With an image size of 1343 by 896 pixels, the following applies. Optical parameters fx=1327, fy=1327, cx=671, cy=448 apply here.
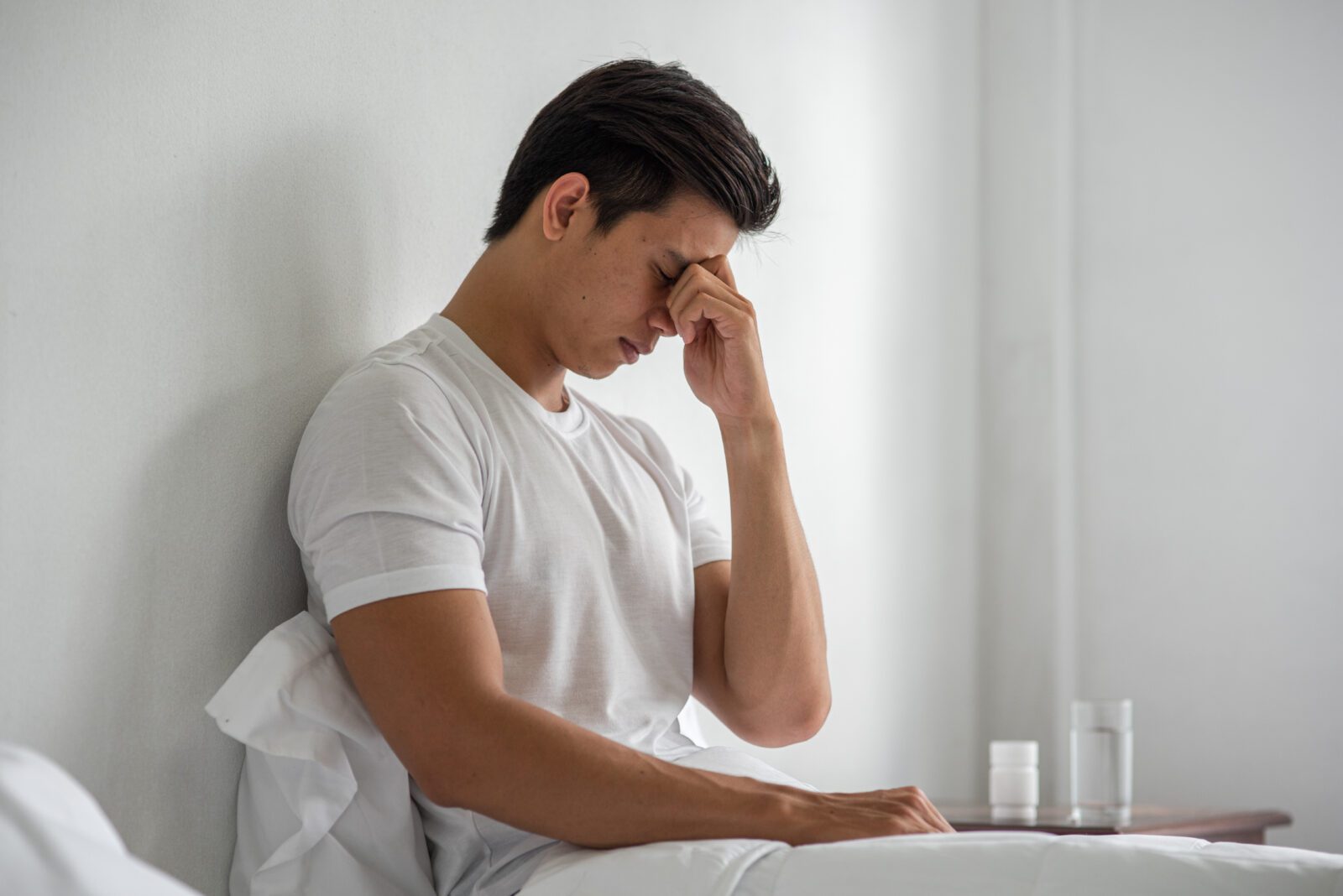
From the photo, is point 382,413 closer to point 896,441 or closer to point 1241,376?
point 896,441

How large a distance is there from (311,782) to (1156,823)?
4.27 ft

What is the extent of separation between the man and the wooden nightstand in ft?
1.64

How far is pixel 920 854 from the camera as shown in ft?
3.14

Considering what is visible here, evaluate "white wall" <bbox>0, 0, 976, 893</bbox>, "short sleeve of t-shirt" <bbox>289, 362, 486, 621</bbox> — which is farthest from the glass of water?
"short sleeve of t-shirt" <bbox>289, 362, 486, 621</bbox>

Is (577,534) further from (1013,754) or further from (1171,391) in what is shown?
(1171,391)

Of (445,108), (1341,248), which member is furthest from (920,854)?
(1341,248)

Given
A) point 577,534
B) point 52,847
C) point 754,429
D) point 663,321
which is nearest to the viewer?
point 52,847

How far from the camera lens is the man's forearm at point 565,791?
109 cm

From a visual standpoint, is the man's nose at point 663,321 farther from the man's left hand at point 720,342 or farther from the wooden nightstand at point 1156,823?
the wooden nightstand at point 1156,823

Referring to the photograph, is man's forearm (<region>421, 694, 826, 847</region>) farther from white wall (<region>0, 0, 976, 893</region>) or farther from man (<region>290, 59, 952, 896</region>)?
white wall (<region>0, 0, 976, 893</region>)

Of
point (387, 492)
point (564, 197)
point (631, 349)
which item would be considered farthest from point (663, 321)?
point (387, 492)

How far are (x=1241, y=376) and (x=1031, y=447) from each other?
1.41 feet

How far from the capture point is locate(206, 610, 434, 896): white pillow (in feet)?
3.78

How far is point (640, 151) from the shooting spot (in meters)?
1.41
